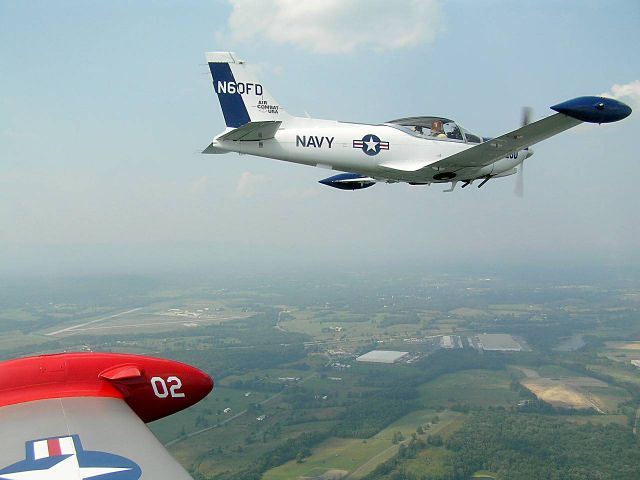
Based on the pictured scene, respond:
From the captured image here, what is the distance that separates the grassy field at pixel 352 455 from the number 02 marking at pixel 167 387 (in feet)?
115

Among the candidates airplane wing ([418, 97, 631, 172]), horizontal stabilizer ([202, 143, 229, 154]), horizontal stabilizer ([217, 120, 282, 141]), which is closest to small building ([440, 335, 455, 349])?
airplane wing ([418, 97, 631, 172])

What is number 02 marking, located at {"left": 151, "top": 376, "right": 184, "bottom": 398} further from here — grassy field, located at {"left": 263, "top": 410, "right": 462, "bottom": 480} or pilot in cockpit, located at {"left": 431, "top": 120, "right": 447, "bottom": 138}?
grassy field, located at {"left": 263, "top": 410, "right": 462, "bottom": 480}

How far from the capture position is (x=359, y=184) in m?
11.8

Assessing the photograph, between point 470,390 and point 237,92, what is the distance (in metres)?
61.4

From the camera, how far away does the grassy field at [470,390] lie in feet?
198

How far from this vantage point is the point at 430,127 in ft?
36.3

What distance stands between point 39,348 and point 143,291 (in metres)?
89.6

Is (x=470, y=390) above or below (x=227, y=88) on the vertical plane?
below

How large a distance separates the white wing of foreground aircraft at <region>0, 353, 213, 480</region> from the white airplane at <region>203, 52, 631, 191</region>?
14.4 feet

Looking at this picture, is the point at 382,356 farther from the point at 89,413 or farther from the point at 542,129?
the point at 89,413

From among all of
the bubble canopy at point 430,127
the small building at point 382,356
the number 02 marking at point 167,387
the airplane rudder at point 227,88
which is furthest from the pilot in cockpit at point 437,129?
the small building at point 382,356

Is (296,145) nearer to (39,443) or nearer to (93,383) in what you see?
(93,383)

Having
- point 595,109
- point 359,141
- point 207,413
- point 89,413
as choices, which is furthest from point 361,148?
point 207,413

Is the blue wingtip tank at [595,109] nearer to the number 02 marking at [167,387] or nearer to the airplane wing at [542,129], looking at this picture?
the airplane wing at [542,129]
